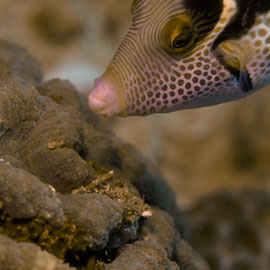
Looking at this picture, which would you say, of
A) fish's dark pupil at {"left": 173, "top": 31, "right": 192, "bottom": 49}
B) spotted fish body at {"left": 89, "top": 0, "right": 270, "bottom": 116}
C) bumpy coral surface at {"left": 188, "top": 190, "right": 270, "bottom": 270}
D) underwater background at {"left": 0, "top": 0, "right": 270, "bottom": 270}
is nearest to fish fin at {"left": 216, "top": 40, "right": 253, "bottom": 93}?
spotted fish body at {"left": 89, "top": 0, "right": 270, "bottom": 116}

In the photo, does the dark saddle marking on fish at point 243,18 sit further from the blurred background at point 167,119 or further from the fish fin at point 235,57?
the blurred background at point 167,119

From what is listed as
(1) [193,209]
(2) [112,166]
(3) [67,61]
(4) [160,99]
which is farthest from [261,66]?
(3) [67,61]

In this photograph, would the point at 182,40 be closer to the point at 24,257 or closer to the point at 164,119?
the point at 24,257

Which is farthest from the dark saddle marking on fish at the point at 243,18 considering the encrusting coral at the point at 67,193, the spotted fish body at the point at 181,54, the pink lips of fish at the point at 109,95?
the encrusting coral at the point at 67,193

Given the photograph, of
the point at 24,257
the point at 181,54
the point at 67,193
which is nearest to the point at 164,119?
the point at 181,54

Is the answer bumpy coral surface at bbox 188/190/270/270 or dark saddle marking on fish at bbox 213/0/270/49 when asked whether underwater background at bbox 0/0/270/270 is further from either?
dark saddle marking on fish at bbox 213/0/270/49

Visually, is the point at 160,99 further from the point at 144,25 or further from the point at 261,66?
the point at 261,66
